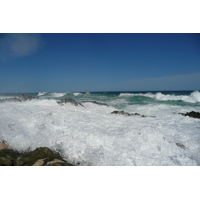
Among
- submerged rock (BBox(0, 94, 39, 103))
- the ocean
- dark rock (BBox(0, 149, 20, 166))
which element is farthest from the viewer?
submerged rock (BBox(0, 94, 39, 103))

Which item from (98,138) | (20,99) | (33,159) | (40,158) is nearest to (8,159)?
(33,159)

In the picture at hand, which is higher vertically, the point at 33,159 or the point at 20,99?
the point at 20,99

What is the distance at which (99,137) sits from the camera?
3.36m

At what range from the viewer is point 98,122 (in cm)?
431

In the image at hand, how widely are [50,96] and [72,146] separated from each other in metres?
3.63

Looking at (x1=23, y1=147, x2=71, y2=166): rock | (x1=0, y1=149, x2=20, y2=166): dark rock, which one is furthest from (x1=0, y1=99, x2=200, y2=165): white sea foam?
(x1=0, y1=149, x2=20, y2=166): dark rock

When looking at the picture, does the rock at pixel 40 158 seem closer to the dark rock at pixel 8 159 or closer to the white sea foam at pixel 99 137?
the dark rock at pixel 8 159

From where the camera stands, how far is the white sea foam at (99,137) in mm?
2801

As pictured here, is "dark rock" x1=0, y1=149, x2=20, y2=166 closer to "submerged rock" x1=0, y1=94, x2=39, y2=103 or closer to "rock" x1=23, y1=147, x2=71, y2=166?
"rock" x1=23, y1=147, x2=71, y2=166

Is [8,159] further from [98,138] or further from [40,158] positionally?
[98,138]

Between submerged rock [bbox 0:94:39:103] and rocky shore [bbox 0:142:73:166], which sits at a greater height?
submerged rock [bbox 0:94:39:103]

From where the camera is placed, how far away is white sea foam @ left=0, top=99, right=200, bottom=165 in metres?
2.80

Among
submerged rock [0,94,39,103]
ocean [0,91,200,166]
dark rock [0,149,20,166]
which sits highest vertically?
submerged rock [0,94,39,103]
